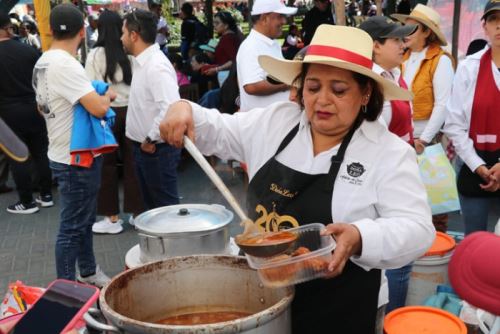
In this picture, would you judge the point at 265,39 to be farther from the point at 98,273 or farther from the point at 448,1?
the point at 448,1

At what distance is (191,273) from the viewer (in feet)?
6.21

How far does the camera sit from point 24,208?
6.35m

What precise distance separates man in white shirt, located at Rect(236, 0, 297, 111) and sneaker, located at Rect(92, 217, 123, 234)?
2073mm

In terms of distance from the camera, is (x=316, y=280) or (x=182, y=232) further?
(x=182, y=232)

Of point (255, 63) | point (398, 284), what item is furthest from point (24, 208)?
point (398, 284)

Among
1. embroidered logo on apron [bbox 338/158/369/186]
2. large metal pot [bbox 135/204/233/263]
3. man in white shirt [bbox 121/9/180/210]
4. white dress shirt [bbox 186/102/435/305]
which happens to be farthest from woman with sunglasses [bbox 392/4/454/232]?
embroidered logo on apron [bbox 338/158/369/186]

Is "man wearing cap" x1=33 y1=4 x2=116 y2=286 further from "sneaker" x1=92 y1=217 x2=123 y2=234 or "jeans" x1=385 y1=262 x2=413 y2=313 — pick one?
"jeans" x1=385 y1=262 x2=413 y2=313

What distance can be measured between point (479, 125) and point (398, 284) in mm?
1133

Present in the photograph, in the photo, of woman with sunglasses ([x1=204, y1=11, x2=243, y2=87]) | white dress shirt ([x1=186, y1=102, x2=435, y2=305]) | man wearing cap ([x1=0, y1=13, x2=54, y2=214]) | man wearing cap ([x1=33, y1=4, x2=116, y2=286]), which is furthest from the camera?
woman with sunglasses ([x1=204, y1=11, x2=243, y2=87])

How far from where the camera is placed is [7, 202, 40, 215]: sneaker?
6316 mm

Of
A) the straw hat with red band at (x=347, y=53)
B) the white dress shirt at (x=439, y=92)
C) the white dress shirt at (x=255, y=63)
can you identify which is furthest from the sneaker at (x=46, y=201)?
the straw hat with red band at (x=347, y=53)

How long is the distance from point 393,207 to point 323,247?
0.28 m

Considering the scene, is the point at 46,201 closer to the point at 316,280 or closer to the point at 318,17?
the point at 316,280

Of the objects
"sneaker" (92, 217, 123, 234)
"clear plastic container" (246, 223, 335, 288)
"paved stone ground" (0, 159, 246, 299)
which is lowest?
"paved stone ground" (0, 159, 246, 299)
